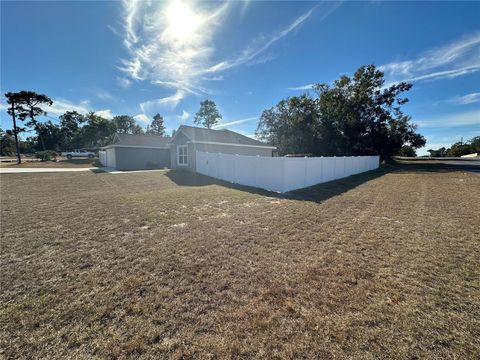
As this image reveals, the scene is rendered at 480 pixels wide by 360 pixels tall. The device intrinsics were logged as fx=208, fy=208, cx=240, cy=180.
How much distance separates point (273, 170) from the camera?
9.59 meters

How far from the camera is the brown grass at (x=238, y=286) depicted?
75.9 inches

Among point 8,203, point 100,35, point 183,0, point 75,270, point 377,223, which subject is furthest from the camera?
point 100,35

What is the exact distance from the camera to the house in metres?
17.2

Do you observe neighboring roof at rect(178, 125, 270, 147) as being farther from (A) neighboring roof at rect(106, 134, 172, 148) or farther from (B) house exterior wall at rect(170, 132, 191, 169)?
(A) neighboring roof at rect(106, 134, 172, 148)

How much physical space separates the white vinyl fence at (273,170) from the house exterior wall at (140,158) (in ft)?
32.0

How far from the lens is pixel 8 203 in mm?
6969

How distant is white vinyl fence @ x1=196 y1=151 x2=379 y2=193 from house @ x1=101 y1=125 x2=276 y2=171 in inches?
80.5

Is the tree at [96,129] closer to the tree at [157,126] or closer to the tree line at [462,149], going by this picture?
the tree at [157,126]

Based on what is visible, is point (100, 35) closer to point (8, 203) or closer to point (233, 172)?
point (8, 203)

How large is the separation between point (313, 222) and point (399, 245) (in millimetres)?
Result: 1801

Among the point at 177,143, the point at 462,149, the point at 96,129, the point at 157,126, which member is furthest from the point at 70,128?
the point at 462,149

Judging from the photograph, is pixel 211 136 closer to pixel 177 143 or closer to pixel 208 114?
pixel 177 143

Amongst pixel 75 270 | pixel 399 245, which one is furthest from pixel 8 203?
pixel 399 245

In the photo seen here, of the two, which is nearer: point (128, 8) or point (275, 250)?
point (275, 250)
